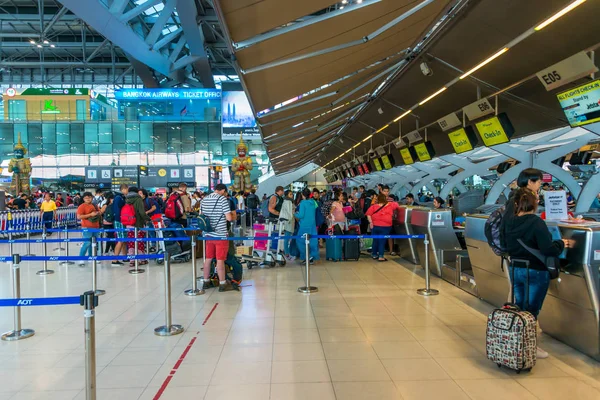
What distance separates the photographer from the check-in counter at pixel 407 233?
9.96m

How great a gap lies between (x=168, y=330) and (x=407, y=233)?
20.9ft

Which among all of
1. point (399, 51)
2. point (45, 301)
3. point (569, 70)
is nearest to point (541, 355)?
point (569, 70)

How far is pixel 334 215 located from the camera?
10.9 meters

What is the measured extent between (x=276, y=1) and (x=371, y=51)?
3.38 meters

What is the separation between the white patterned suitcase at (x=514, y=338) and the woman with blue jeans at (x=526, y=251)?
358 millimetres

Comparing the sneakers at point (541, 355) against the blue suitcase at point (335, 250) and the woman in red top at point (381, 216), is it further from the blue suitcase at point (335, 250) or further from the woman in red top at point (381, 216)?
the blue suitcase at point (335, 250)

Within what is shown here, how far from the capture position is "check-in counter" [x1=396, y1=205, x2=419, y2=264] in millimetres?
9964

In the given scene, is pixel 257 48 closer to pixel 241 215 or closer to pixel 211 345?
pixel 211 345

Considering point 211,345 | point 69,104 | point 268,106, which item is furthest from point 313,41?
point 69,104

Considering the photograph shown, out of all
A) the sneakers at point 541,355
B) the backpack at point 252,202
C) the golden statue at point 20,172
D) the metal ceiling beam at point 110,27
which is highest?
the metal ceiling beam at point 110,27

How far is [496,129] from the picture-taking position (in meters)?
8.63

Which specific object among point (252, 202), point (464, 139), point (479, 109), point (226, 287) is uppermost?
point (479, 109)

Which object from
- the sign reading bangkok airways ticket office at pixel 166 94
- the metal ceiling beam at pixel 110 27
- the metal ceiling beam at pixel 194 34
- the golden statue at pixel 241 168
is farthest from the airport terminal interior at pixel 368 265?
the sign reading bangkok airways ticket office at pixel 166 94

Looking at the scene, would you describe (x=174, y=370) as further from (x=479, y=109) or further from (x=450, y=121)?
(x=450, y=121)
